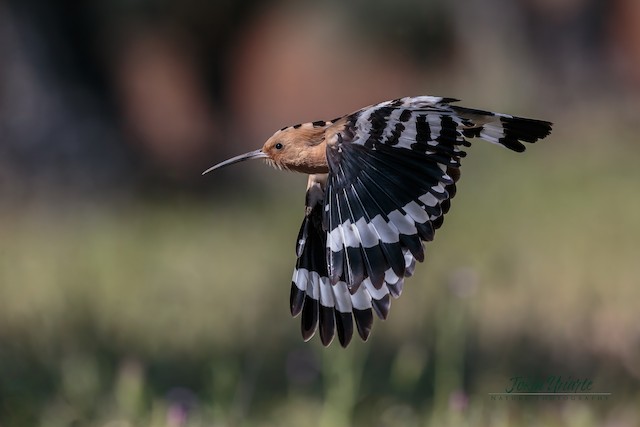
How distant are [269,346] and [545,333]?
0.74 m

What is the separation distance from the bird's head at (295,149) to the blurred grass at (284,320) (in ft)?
1.74

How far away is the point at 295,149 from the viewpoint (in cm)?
181

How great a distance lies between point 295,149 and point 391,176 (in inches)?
5.6

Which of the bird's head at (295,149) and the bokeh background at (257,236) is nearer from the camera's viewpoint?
the bird's head at (295,149)

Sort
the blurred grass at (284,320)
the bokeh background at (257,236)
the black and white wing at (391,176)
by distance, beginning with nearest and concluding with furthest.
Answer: the black and white wing at (391,176)
the blurred grass at (284,320)
the bokeh background at (257,236)

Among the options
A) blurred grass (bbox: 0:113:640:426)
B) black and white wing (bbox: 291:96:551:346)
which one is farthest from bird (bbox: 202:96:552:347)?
blurred grass (bbox: 0:113:640:426)

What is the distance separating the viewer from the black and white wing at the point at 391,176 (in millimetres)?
1761

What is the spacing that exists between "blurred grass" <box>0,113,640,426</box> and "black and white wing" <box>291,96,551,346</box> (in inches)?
17.2

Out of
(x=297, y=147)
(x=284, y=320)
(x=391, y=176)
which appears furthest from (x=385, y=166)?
(x=284, y=320)

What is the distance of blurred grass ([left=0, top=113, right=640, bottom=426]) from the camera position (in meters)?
2.51

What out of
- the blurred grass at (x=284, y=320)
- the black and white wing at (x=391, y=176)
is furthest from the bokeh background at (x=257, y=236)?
the black and white wing at (x=391, y=176)

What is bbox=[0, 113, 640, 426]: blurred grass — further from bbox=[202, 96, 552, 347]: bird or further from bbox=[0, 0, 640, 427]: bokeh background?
bbox=[202, 96, 552, 347]: bird

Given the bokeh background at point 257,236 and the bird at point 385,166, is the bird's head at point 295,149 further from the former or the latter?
the bokeh background at point 257,236

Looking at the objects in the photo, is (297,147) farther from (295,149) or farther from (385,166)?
(385,166)
